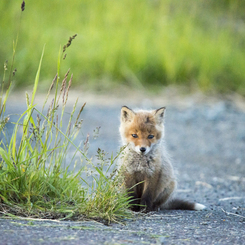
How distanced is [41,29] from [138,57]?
3143mm

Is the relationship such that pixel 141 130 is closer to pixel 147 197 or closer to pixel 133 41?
pixel 147 197

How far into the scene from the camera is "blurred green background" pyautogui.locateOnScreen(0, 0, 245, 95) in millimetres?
10203

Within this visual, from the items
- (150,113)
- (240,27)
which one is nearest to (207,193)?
(150,113)

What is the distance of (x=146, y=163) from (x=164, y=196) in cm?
44

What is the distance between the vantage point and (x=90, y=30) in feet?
36.8

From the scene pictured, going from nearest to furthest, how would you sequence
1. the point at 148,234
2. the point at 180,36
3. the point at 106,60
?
1. the point at 148,234
2. the point at 106,60
3. the point at 180,36

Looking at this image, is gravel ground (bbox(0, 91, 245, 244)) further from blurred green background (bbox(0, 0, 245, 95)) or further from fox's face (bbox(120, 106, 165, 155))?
blurred green background (bbox(0, 0, 245, 95))

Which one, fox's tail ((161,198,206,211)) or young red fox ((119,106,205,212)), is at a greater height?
young red fox ((119,106,205,212))

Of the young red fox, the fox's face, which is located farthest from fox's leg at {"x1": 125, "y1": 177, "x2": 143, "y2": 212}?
the fox's face

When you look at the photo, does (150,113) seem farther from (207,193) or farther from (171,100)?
(171,100)

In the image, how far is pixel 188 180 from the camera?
5.58 meters

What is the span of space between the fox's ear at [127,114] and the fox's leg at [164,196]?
79cm

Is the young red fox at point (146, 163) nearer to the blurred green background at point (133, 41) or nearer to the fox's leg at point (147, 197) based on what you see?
the fox's leg at point (147, 197)

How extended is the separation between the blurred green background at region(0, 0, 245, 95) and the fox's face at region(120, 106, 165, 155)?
6.06 m
